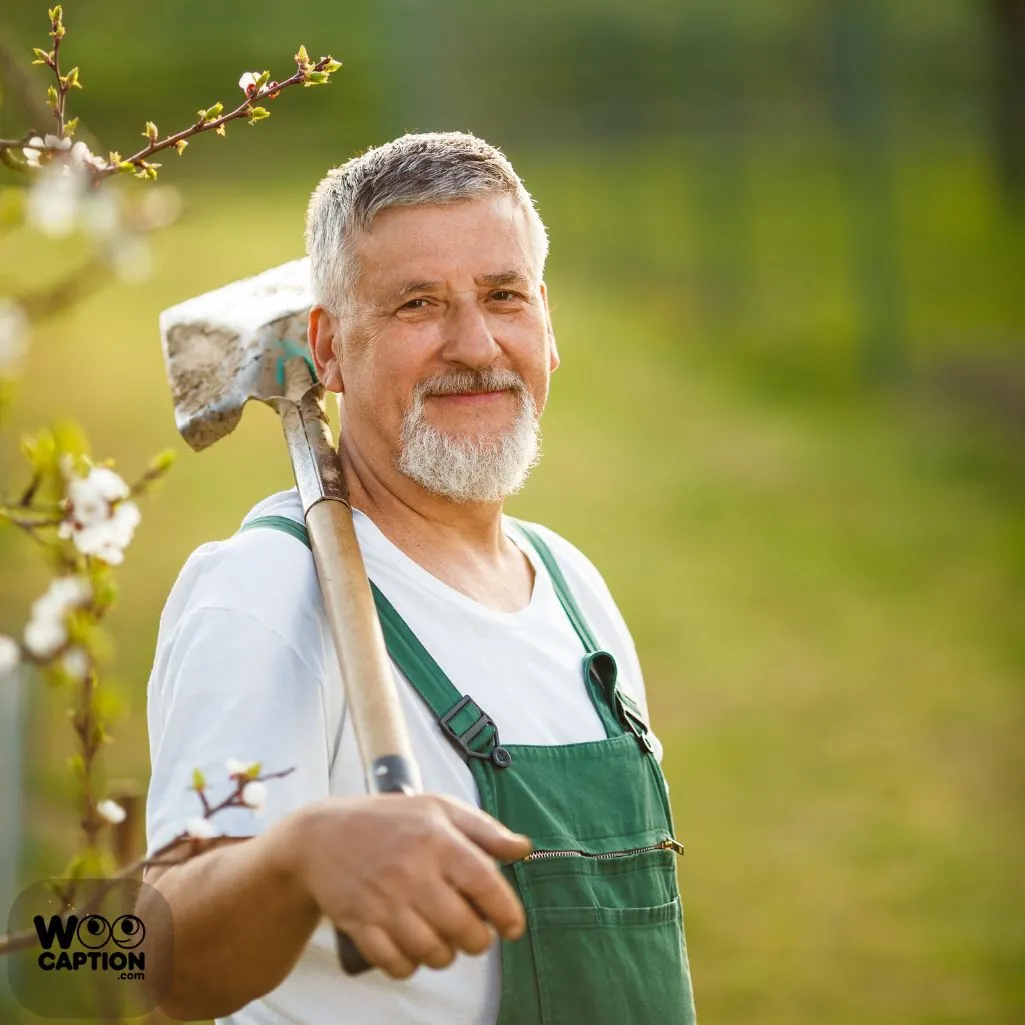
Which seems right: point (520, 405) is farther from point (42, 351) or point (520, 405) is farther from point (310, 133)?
point (310, 133)

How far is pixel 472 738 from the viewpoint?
1.50m

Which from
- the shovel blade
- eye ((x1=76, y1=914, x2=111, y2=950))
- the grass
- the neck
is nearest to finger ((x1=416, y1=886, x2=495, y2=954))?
eye ((x1=76, y1=914, x2=111, y2=950))

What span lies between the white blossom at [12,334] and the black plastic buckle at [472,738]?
61cm

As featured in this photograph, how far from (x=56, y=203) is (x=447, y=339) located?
723mm

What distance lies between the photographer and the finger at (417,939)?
1007 mm

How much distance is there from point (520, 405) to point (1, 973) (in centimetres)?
230

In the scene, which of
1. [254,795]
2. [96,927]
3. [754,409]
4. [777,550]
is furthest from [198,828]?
[754,409]

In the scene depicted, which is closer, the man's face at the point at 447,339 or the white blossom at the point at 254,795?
the white blossom at the point at 254,795

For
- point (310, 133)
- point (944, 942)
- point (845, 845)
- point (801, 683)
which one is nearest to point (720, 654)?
point (801, 683)

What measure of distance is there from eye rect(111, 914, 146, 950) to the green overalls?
0.35 meters

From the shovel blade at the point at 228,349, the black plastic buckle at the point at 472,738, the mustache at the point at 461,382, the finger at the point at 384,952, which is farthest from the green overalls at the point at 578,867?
the finger at the point at 384,952

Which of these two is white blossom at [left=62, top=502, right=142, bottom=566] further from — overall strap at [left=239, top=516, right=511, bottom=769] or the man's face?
the man's face

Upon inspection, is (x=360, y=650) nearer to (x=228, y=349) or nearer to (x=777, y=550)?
(x=228, y=349)

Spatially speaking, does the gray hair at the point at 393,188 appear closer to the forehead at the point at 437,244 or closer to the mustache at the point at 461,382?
the forehead at the point at 437,244
